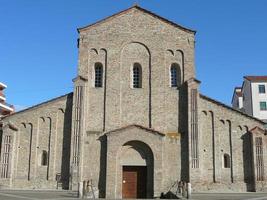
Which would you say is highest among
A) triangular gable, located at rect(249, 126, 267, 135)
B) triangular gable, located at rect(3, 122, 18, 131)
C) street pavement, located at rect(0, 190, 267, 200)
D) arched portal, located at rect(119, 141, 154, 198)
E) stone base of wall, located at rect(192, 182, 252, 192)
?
triangular gable, located at rect(3, 122, 18, 131)

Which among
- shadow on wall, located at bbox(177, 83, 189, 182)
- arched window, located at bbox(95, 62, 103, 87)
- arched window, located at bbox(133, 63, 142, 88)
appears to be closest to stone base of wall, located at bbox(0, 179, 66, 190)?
arched window, located at bbox(95, 62, 103, 87)

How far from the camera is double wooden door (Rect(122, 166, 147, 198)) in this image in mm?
29156

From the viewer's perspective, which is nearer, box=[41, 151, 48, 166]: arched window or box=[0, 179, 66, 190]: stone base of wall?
box=[0, 179, 66, 190]: stone base of wall

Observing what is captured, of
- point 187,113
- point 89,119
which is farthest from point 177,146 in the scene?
point 89,119

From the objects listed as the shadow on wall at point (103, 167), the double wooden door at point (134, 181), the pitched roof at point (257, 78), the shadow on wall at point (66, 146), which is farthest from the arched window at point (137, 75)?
the pitched roof at point (257, 78)

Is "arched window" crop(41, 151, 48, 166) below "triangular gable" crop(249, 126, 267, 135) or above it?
below

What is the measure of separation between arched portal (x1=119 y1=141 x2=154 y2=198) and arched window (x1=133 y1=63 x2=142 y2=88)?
487cm

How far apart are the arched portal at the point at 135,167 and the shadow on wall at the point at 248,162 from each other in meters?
7.09

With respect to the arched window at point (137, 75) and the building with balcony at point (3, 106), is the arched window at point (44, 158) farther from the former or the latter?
the building with balcony at point (3, 106)

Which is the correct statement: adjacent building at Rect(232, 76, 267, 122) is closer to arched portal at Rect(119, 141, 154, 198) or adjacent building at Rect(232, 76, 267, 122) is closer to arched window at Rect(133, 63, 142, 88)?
arched window at Rect(133, 63, 142, 88)

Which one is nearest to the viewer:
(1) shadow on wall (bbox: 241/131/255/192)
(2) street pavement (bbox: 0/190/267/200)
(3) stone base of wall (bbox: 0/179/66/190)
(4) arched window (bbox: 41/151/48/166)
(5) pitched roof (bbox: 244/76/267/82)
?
(2) street pavement (bbox: 0/190/267/200)

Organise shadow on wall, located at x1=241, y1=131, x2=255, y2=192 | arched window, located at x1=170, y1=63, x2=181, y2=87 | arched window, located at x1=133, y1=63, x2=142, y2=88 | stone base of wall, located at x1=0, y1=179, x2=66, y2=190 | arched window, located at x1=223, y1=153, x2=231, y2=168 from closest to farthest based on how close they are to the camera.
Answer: shadow on wall, located at x1=241, y1=131, x2=255, y2=192
stone base of wall, located at x1=0, y1=179, x2=66, y2=190
arched window, located at x1=223, y1=153, x2=231, y2=168
arched window, located at x1=170, y1=63, x2=181, y2=87
arched window, located at x1=133, y1=63, x2=142, y2=88

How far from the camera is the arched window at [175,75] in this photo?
31281mm

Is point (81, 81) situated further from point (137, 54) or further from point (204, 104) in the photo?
point (204, 104)
